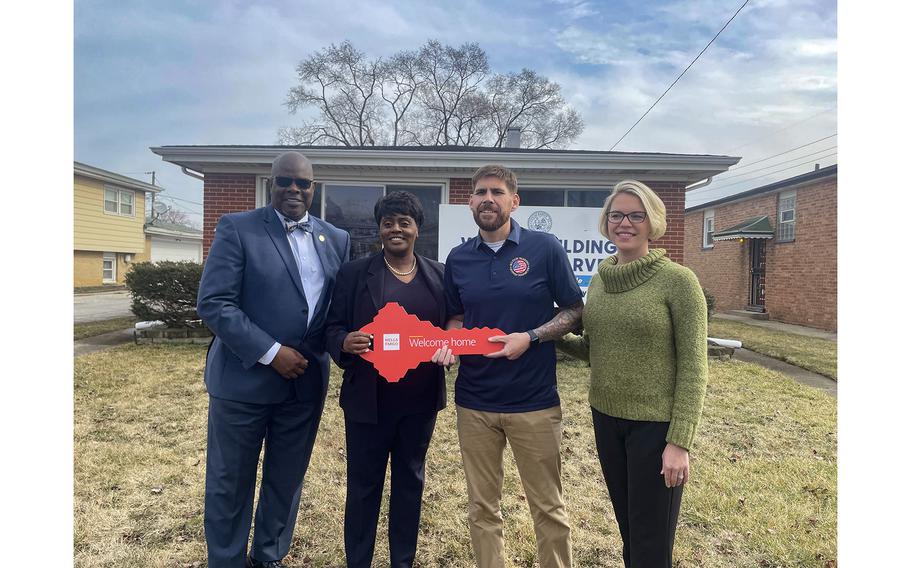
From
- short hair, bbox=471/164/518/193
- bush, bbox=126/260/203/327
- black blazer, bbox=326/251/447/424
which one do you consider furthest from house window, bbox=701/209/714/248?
black blazer, bbox=326/251/447/424

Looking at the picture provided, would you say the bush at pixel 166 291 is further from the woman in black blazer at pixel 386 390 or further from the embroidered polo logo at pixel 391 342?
the embroidered polo logo at pixel 391 342

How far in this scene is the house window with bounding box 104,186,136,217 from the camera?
23.6 metres

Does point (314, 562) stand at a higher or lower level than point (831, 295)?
lower

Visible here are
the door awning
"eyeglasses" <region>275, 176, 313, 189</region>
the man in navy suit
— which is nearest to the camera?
the man in navy suit

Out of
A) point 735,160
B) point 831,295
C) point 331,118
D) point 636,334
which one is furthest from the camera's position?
point 331,118

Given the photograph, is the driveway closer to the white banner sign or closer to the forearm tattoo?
the white banner sign

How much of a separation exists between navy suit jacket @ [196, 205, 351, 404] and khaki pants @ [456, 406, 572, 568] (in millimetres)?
908

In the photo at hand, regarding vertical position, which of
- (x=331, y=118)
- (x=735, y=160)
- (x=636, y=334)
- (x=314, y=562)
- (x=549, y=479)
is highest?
(x=331, y=118)

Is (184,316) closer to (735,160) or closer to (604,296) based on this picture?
(604,296)

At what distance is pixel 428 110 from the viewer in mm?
28859

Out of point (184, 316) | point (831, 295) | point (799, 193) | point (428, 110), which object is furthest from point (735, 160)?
point (428, 110)

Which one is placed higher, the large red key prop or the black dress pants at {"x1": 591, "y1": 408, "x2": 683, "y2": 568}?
the large red key prop

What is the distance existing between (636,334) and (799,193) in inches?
640

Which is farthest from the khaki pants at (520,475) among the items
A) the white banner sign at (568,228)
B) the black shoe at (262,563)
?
the white banner sign at (568,228)
